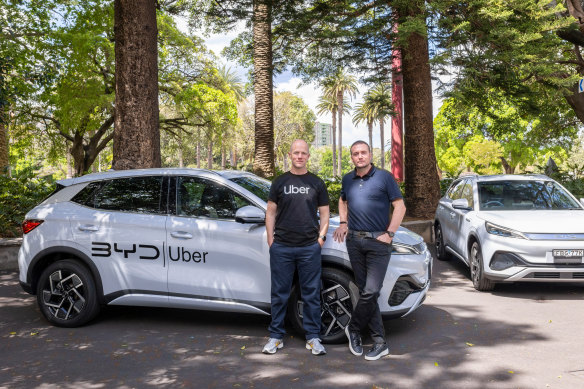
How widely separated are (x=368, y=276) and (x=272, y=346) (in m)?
1.10

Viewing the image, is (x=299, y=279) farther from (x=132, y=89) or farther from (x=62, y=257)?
(x=132, y=89)

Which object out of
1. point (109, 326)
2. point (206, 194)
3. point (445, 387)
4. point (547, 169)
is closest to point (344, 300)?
point (445, 387)

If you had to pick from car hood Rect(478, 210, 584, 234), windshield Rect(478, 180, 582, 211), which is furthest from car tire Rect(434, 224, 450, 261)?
car hood Rect(478, 210, 584, 234)

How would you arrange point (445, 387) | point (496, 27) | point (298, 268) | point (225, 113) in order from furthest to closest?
point (225, 113) → point (496, 27) → point (298, 268) → point (445, 387)

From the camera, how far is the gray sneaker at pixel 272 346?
15.1 feet

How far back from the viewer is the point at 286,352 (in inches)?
183

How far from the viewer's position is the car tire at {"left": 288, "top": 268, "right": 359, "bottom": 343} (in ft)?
15.7

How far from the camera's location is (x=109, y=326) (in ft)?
18.1

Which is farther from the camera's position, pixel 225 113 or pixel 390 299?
pixel 225 113

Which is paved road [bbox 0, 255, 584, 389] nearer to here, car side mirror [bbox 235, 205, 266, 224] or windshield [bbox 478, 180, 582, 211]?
car side mirror [bbox 235, 205, 266, 224]

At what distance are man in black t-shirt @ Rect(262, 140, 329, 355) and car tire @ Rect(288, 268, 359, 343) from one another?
7.9 inches

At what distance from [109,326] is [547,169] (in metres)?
15.4

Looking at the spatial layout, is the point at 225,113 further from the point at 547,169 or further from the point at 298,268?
the point at 298,268

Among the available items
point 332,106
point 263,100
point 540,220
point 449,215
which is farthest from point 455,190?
point 332,106
